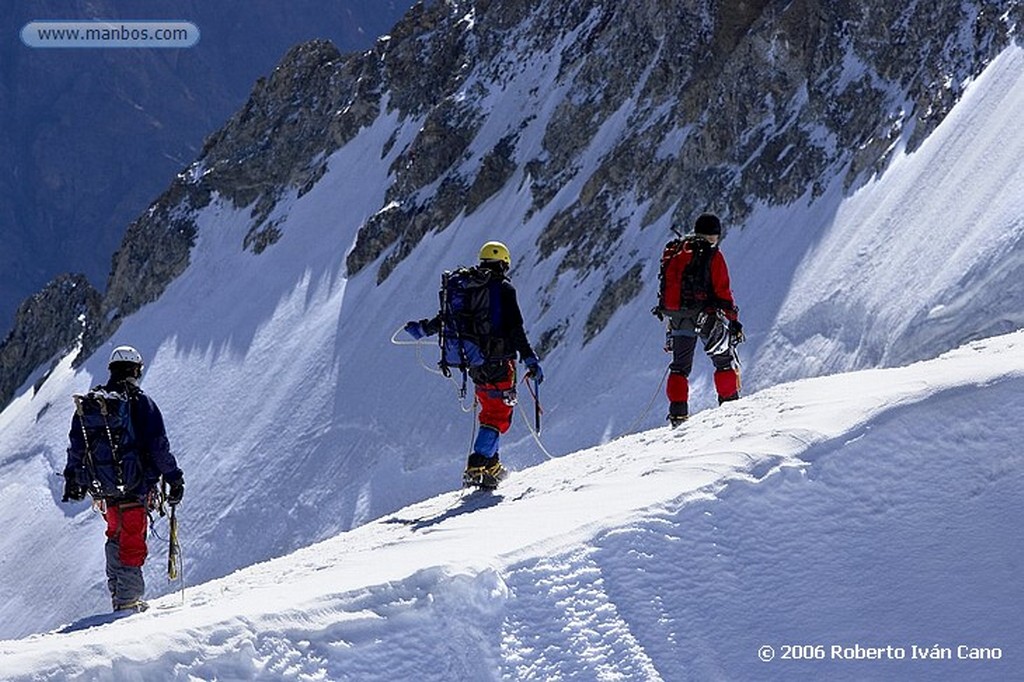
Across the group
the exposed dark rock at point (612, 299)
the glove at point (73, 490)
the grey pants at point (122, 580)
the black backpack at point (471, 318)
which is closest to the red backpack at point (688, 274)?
the black backpack at point (471, 318)

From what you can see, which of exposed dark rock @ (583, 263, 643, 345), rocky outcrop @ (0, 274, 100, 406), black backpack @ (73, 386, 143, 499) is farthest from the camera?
rocky outcrop @ (0, 274, 100, 406)

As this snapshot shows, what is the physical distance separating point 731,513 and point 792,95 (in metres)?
27.7

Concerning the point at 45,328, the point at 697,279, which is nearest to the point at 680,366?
the point at 697,279

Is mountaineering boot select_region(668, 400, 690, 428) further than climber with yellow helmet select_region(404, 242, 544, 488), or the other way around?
mountaineering boot select_region(668, 400, 690, 428)

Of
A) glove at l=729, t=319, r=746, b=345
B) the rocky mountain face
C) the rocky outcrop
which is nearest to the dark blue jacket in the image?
glove at l=729, t=319, r=746, b=345

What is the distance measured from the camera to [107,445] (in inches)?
473

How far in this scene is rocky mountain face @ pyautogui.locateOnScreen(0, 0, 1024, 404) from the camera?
3167cm

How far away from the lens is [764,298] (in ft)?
92.3

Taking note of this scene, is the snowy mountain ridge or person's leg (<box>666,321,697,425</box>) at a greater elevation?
the snowy mountain ridge

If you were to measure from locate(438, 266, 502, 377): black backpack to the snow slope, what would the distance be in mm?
3348

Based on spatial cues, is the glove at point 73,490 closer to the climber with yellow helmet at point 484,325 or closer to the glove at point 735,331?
the climber with yellow helmet at point 484,325

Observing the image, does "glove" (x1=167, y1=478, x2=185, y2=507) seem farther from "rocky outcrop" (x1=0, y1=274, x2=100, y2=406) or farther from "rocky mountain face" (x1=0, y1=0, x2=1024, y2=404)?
"rocky outcrop" (x1=0, y1=274, x2=100, y2=406)

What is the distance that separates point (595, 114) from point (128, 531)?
3424cm

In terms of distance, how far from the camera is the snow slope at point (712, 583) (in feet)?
25.3
